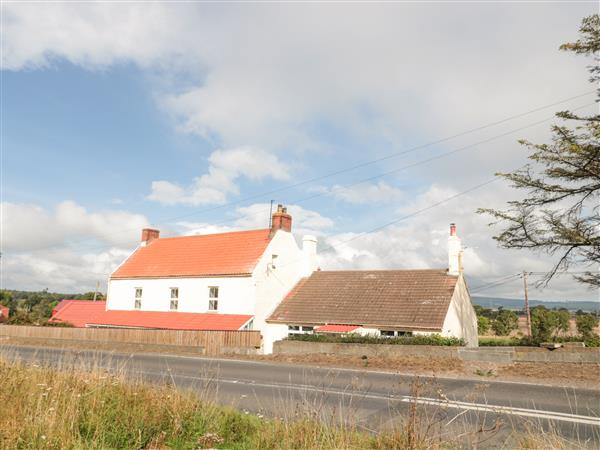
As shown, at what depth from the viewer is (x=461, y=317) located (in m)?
28.5

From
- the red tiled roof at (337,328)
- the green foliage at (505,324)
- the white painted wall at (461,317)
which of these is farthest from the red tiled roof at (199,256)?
the green foliage at (505,324)

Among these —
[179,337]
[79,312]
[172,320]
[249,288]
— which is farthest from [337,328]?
[79,312]

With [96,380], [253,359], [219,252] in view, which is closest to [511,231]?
[253,359]

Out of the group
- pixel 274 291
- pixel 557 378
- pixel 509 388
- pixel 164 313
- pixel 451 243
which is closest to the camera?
pixel 509 388

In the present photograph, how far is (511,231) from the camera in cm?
1795

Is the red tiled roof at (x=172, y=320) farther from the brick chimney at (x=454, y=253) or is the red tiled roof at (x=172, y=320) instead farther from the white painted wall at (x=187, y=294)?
the brick chimney at (x=454, y=253)

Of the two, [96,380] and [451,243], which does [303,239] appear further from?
[96,380]

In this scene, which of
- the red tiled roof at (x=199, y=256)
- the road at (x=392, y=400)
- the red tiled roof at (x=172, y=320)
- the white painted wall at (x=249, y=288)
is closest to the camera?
the road at (x=392, y=400)

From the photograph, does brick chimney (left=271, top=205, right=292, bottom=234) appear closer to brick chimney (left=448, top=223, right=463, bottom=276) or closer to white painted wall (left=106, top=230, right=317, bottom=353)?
white painted wall (left=106, top=230, right=317, bottom=353)

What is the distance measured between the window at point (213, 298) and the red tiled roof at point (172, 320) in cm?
78

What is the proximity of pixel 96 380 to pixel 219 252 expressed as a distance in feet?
95.7

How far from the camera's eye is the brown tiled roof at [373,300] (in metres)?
26.8

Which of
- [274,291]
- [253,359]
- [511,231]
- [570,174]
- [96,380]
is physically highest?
[570,174]

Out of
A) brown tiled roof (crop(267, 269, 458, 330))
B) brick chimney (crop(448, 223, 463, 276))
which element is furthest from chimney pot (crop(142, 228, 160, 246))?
brick chimney (crop(448, 223, 463, 276))
